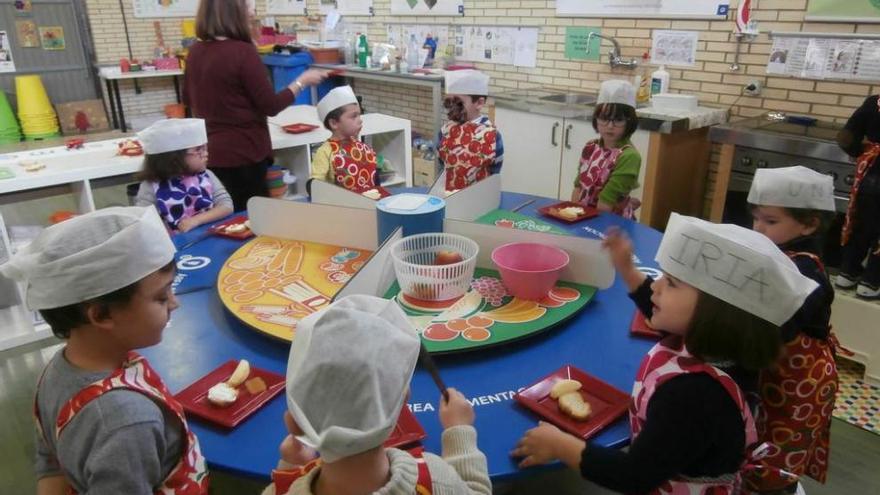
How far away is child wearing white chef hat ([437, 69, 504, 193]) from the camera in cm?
297

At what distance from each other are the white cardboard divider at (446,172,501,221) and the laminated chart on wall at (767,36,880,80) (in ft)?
6.99

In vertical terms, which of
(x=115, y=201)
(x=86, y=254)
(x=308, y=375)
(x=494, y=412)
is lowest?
(x=115, y=201)

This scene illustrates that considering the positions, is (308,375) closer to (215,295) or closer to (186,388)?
(186,388)

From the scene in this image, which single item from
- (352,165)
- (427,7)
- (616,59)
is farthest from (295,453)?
(427,7)

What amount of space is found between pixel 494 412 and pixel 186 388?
2.19 ft

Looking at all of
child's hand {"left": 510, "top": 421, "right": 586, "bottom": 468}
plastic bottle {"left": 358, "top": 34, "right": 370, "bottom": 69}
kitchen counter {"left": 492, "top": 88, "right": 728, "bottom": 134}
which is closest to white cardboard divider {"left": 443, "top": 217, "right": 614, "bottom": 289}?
child's hand {"left": 510, "top": 421, "right": 586, "bottom": 468}

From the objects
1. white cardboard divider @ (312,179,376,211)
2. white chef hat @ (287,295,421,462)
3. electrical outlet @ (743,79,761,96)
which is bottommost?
white cardboard divider @ (312,179,376,211)

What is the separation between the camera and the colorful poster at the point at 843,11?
3029 mm

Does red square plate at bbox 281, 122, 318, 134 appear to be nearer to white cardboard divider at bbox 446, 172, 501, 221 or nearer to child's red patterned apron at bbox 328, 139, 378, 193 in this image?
child's red patterned apron at bbox 328, 139, 378, 193

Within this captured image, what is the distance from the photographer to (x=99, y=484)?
94 cm

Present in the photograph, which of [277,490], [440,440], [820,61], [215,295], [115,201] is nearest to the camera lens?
[277,490]

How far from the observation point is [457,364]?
4.71 feet

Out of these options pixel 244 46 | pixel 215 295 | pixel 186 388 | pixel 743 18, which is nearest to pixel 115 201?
pixel 244 46

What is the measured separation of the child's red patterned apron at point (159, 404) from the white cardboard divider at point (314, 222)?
3.11 ft
